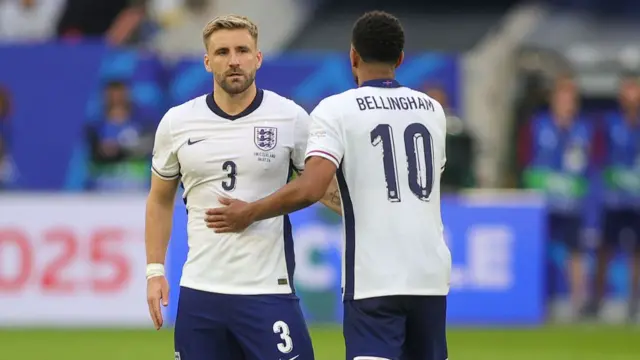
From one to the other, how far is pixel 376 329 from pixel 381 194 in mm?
562

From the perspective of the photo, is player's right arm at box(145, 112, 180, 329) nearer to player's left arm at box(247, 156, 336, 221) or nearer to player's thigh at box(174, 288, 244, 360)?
player's thigh at box(174, 288, 244, 360)

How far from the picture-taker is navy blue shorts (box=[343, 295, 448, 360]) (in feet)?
20.5

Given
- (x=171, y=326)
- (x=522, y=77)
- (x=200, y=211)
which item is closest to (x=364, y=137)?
(x=200, y=211)

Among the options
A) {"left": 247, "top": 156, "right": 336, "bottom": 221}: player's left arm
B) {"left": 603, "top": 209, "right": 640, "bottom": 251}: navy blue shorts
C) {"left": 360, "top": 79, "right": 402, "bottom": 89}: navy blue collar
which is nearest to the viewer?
{"left": 247, "top": 156, "right": 336, "bottom": 221}: player's left arm

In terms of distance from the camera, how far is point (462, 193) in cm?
1617

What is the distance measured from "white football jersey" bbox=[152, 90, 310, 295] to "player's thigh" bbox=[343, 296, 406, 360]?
0.48 metres

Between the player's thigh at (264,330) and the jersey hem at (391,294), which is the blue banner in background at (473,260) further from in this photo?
the jersey hem at (391,294)

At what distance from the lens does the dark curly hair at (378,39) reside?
20.7 feet

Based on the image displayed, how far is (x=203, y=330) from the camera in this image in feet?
21.5

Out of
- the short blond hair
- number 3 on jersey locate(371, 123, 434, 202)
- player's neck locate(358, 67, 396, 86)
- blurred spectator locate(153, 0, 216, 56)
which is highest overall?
blurred spectator locate(153, 0, 216, 56)

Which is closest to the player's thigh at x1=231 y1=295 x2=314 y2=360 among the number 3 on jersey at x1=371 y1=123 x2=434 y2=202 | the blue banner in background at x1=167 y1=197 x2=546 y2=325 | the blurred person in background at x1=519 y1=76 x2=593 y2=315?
the number 3 on jersey at x1=371 y1=123 x2=434 y2=202

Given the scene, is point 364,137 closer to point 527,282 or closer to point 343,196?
point 343,196

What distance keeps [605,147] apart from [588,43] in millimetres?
3950

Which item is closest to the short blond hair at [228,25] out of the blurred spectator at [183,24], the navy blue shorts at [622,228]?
the navy blue shorts at [622,228]
